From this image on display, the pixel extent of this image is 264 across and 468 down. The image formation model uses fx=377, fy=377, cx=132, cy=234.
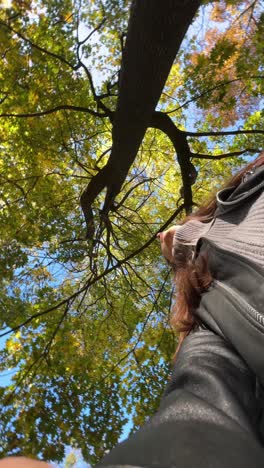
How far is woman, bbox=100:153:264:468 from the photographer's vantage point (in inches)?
29.1

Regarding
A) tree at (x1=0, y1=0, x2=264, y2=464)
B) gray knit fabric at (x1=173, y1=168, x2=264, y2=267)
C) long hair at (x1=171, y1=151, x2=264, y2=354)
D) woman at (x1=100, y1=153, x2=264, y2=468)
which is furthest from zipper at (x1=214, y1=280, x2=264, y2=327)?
tree at (x1=0, y1=0, x2=264, y2=464)

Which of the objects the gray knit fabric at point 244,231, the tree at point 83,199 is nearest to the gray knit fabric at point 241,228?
the gray knit fabric at point 244,231

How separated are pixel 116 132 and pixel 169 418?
14.0ft

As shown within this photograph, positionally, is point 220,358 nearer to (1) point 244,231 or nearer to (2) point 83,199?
(1) point 244,231

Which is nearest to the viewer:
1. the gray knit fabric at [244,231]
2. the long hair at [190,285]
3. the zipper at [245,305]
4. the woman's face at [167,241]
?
the zipper at [245,305]

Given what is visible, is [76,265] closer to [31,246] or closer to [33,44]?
[31,246]

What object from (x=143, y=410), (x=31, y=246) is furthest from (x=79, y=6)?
(x=143, y=410)

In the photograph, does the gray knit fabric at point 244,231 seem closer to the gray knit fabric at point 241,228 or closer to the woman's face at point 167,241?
the gray knit fabric at point 241,228

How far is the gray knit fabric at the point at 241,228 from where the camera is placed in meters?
1.35

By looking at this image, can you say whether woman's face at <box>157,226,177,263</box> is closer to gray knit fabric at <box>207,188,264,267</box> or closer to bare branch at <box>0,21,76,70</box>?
gray knit fabric at <box>207,188,264,267</box>

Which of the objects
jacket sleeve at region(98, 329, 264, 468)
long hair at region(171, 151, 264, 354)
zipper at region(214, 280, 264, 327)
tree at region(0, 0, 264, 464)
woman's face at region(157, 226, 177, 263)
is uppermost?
tree at region(0, 0, 264, 464)

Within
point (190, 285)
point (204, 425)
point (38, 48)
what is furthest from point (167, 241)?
point (38, 48)

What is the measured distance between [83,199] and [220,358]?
5.41m

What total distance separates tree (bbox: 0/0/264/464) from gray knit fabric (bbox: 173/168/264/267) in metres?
2.50
